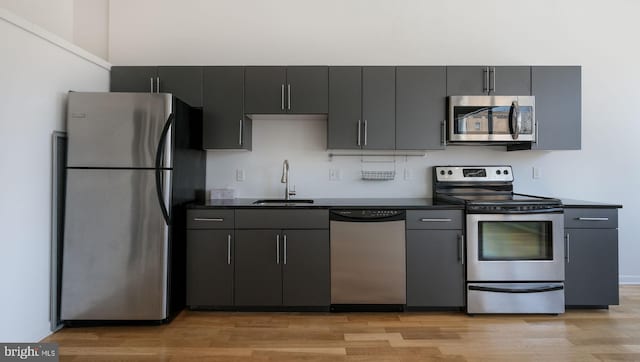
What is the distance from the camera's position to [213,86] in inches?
130

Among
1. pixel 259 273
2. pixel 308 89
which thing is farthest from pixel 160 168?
pixel 308 89

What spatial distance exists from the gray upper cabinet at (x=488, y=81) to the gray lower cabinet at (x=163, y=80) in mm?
2240

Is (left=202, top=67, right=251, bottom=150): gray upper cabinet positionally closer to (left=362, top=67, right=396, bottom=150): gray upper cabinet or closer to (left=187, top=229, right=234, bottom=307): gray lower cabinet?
(left=187, top=229, right=234, bottom=307): gray lower cabinet

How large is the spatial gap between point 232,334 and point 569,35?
4.10 metres

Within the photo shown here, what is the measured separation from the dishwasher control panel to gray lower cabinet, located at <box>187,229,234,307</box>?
0.87m

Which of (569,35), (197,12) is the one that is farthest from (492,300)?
(197,12)

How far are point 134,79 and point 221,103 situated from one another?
80 cm

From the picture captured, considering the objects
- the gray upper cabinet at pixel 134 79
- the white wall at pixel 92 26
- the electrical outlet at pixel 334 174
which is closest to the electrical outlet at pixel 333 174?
the electrical outlet at pixel 334 174

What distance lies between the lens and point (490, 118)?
3.25 metres

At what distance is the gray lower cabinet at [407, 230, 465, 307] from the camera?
2967 mm

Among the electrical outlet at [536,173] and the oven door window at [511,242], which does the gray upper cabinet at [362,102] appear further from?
the electrical outlet at [536,173]

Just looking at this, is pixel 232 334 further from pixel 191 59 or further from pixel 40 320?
pixel 191 59

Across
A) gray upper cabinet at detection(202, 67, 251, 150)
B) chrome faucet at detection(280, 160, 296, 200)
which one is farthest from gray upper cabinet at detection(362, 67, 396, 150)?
gray upper cabinet at detection(202, 67, 251, 150)

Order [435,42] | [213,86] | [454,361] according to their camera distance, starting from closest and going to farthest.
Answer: [454,361] < [213,86] < [435,42]
